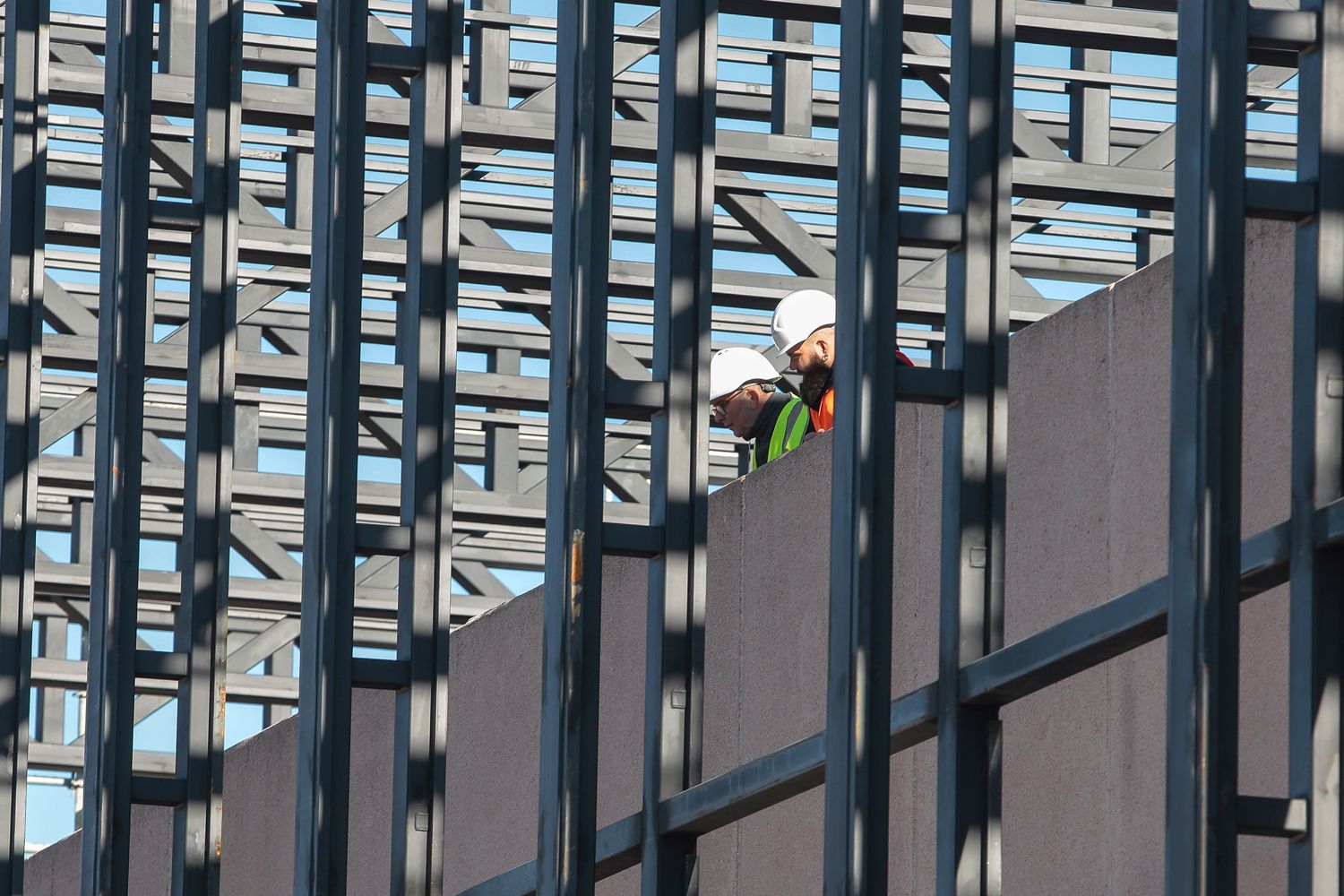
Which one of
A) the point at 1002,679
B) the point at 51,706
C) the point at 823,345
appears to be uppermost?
the point at 823,345

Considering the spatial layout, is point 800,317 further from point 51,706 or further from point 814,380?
point 51,706

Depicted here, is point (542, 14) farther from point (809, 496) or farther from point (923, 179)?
point (809, 496)

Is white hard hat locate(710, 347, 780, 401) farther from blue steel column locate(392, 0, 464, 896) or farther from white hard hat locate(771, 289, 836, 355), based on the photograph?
blue steel column locate(392, 0, 464, 896)

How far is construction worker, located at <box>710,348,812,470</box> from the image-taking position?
10.2 m

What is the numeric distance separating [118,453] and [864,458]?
15.8ft

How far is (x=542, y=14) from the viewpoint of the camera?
15.6 meters

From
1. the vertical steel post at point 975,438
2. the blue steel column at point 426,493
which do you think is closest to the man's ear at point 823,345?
the blue steel column at point 426,493

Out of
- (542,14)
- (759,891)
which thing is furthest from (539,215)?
(759,891)

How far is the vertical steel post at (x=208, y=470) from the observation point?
10414 mm

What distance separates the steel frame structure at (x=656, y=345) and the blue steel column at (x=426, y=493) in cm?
1

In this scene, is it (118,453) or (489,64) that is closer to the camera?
(118,453)

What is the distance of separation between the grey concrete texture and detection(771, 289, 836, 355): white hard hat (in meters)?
0.97

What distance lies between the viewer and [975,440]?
673 centimetres

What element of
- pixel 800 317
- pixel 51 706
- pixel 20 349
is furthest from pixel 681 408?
pixel 51 706
